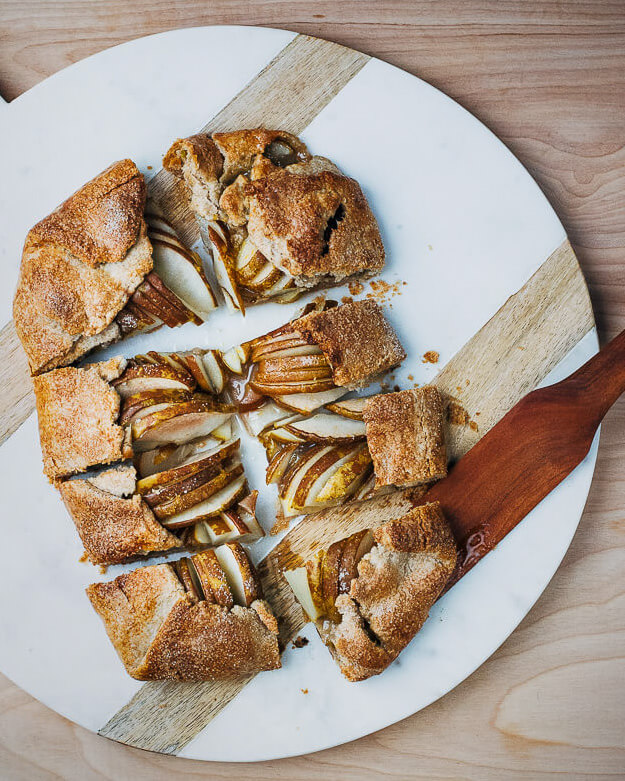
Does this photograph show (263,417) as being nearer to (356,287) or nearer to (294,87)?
(356,287)

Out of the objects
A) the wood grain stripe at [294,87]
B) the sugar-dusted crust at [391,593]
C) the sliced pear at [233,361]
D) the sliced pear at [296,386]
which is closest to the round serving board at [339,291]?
the wood grain stripe at [294,87]

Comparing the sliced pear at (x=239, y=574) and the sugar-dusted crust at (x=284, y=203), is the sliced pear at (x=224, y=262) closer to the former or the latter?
the sugar-dusted crust at (x=284, y=203)

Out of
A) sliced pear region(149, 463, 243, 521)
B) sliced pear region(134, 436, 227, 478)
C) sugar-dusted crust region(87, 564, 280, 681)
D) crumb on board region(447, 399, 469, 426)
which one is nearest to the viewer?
sugar-dusted crust region(87, 564, 280, 681)

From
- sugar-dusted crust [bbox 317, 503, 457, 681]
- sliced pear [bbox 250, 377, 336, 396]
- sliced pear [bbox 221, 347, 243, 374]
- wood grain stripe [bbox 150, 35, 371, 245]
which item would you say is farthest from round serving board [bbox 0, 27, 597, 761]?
sliced pear [bbox 250, 377, 336, 396]

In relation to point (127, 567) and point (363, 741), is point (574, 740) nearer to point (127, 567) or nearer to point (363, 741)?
point (363, 741)

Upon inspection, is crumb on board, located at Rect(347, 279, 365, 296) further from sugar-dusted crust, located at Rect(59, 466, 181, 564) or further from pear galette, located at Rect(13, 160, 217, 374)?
sugar-dusted crust, located at Rect(59, 466, 181, 564)

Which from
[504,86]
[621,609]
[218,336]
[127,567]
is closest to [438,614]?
[621,609]
